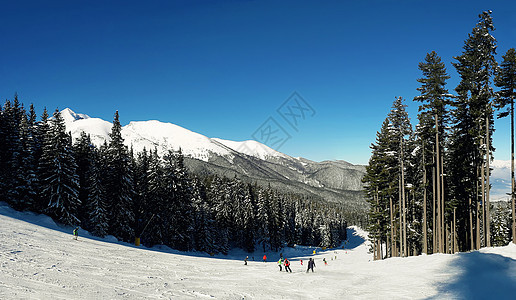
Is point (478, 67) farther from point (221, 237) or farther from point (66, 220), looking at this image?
point (221, 237)

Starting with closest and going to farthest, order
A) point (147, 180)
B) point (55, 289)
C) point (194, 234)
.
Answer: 1. point (55, 289)
2. point (147, 180)
3. point (194, 234)

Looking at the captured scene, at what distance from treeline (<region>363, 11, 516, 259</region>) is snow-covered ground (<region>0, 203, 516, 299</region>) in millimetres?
6877

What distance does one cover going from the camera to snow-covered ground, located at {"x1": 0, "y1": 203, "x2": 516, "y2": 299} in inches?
552

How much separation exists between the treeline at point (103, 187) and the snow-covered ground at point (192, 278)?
27.2 feet

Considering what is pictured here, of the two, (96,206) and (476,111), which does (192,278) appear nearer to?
(96,206)

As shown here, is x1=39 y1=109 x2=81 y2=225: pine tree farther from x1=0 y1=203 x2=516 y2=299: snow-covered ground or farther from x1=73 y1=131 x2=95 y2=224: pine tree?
x1=0 y1=203 x2=516 y2=299: snow-covered ground

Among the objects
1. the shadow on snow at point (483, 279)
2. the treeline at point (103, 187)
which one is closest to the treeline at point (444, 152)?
the shadow on snow at point (483, 279)

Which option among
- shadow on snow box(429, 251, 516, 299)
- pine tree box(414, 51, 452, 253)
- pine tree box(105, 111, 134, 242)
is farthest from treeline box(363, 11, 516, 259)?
pine tree box(105, 111, 134, 242)

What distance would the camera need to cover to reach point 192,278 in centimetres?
2078

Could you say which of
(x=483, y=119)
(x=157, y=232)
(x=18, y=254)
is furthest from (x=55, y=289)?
(x=483, y=119)

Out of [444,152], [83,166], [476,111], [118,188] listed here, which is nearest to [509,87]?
[476,111]

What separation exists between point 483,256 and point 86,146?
48.3 metres

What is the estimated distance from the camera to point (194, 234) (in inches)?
2094

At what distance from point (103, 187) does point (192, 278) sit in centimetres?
2416
